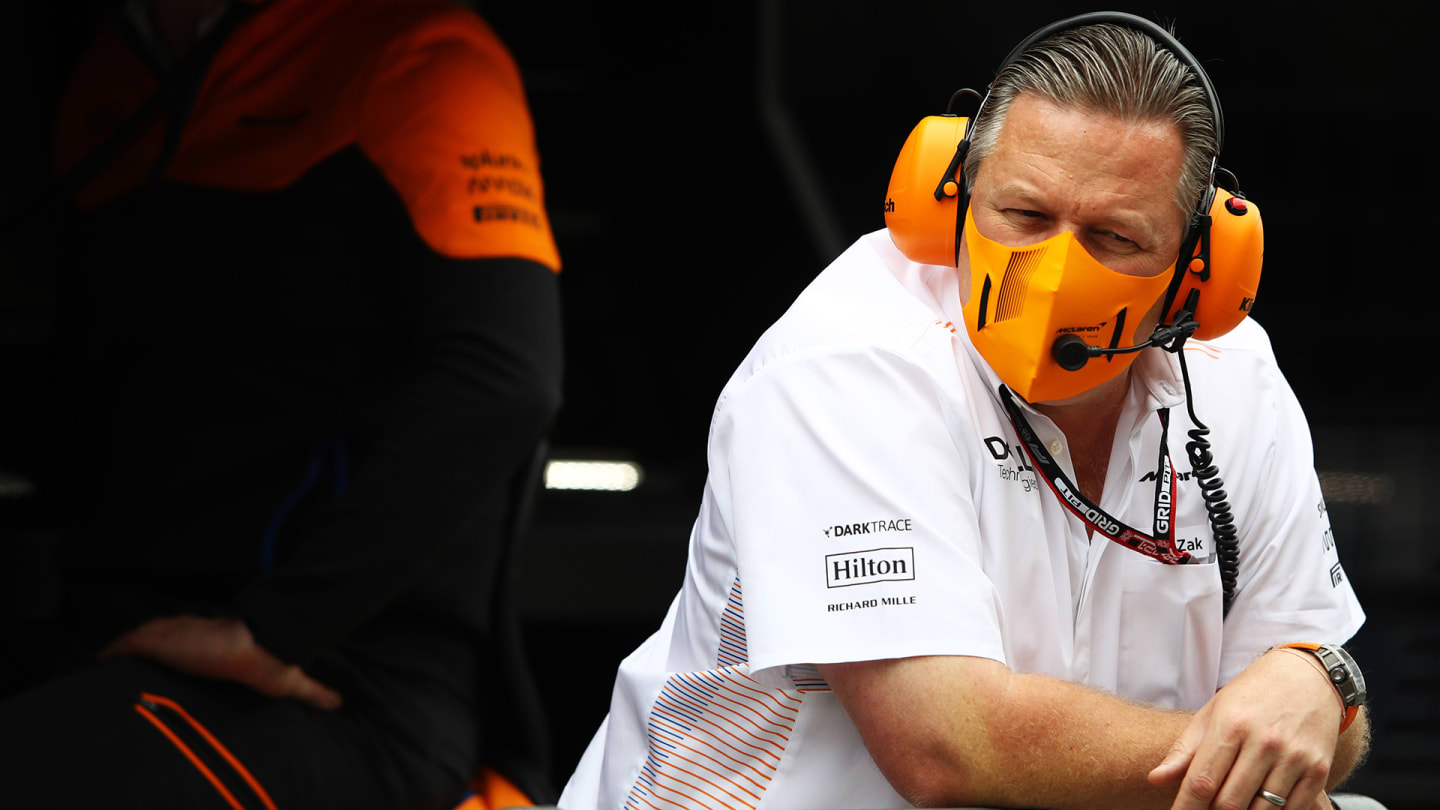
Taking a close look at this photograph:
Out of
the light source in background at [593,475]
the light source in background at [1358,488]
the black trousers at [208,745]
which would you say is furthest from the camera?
the light source in background at [593,475]

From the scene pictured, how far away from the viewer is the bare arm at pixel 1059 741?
1080mm

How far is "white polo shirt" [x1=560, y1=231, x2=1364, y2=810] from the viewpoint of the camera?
1.12 metres

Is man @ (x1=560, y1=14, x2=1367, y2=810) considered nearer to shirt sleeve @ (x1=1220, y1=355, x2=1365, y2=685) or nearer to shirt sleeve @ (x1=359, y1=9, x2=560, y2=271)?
shirt sleeve @ (x1=1220, y1=355, x2=1365, y2=685)

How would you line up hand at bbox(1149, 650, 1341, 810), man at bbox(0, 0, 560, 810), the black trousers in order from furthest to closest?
1. man at bbox(0, 0, 560, 810)
2. the black trousers
3. hand at bbox(1149, 650, 1341, 810)

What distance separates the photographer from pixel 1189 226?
1.21 metres

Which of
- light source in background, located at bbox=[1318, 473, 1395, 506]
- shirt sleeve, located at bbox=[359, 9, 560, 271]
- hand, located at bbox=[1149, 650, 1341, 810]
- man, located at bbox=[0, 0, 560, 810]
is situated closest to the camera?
hand, located at bbox=[1149, 650, 1341, 810]

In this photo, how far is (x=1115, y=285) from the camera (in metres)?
1.16

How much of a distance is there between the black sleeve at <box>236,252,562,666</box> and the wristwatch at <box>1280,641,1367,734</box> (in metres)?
0.91

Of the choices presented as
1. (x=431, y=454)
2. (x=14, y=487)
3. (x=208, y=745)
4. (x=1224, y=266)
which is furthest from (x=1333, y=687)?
(x=14, y=487)

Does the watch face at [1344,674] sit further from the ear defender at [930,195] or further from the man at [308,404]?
the man at [308,404]

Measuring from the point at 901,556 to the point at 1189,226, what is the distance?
38cm

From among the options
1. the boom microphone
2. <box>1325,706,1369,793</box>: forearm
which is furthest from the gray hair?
<box>1325,706,1369,793</box>: forearm

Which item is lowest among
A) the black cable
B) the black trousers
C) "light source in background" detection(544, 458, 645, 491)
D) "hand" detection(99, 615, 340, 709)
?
"light source in background" detection(544, 458, 645, 491)

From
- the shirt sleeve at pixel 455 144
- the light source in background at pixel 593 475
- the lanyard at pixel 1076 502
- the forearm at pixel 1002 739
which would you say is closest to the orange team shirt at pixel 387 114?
the shirt sleeve at pixel 455 144
